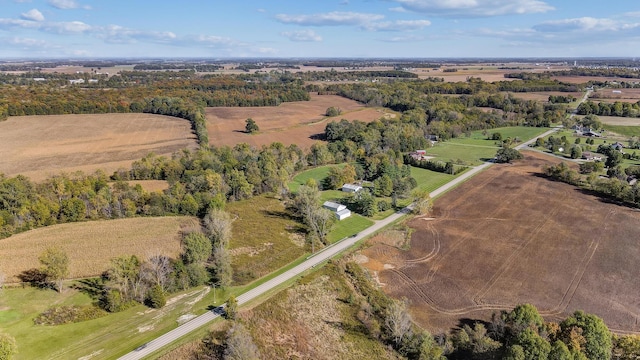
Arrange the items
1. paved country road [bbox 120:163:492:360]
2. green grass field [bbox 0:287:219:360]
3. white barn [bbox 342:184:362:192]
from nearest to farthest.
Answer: green grass field [bbox 0:287:219:360] → paved country road [bbox 120:163:492:360] → white barn [bbox 342:184:362:192]

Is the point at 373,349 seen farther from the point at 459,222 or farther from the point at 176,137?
the point at 176,137

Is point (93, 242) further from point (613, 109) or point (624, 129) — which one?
point (613, 109)

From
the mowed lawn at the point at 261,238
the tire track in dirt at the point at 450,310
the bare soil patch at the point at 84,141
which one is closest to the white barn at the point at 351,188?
the mowed lawn at the point at 261,238

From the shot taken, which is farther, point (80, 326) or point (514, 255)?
point (514, 255)

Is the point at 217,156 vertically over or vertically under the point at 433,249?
Result: over

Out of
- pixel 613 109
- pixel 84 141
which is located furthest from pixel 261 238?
pixel 613 109

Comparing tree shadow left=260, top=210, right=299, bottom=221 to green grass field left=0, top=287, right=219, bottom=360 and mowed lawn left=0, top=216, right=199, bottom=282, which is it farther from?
green grass field left=0, top=287, right=219, bottom=360

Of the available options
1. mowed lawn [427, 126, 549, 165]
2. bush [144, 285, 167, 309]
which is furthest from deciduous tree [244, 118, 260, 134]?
bush [144, 285, 167, 309]
